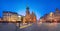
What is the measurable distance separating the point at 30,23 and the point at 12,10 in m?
0.39

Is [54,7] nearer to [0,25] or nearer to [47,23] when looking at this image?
[47,23]

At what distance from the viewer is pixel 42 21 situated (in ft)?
5.67

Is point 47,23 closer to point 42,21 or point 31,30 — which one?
point 42,21

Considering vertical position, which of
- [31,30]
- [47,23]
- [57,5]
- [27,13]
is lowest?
[31,30]

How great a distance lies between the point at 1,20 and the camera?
5.65ft

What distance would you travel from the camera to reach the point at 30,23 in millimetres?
1735

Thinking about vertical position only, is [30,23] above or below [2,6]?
below

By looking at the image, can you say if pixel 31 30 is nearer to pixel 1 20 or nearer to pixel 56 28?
pixel 56 28

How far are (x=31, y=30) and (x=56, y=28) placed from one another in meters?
0.44

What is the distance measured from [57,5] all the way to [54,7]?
0.20 ft

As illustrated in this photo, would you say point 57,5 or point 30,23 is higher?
point 57,5

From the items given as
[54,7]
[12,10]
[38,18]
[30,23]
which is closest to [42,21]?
[38,18]

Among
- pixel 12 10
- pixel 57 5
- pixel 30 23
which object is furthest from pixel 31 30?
pixel 57 5

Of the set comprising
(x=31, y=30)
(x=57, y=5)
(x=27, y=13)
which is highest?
(x=57, y=5)
